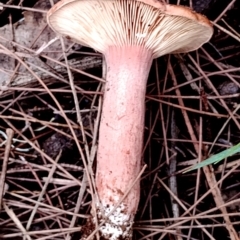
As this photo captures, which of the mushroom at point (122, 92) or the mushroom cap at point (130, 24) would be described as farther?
the mushroom at point (122, 92)

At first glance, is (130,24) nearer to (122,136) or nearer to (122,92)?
(122,92)

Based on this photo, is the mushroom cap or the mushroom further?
the mushroom

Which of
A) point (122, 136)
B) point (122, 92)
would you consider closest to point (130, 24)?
point (122, 92)

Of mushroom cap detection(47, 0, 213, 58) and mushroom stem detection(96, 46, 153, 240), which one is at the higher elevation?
mushroom cap detection(47, 0, 213, 58)

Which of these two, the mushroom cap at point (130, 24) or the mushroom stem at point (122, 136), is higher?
the mushroom cap at point (130, 24)

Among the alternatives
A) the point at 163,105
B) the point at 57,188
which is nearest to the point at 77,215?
the point at 57,188
